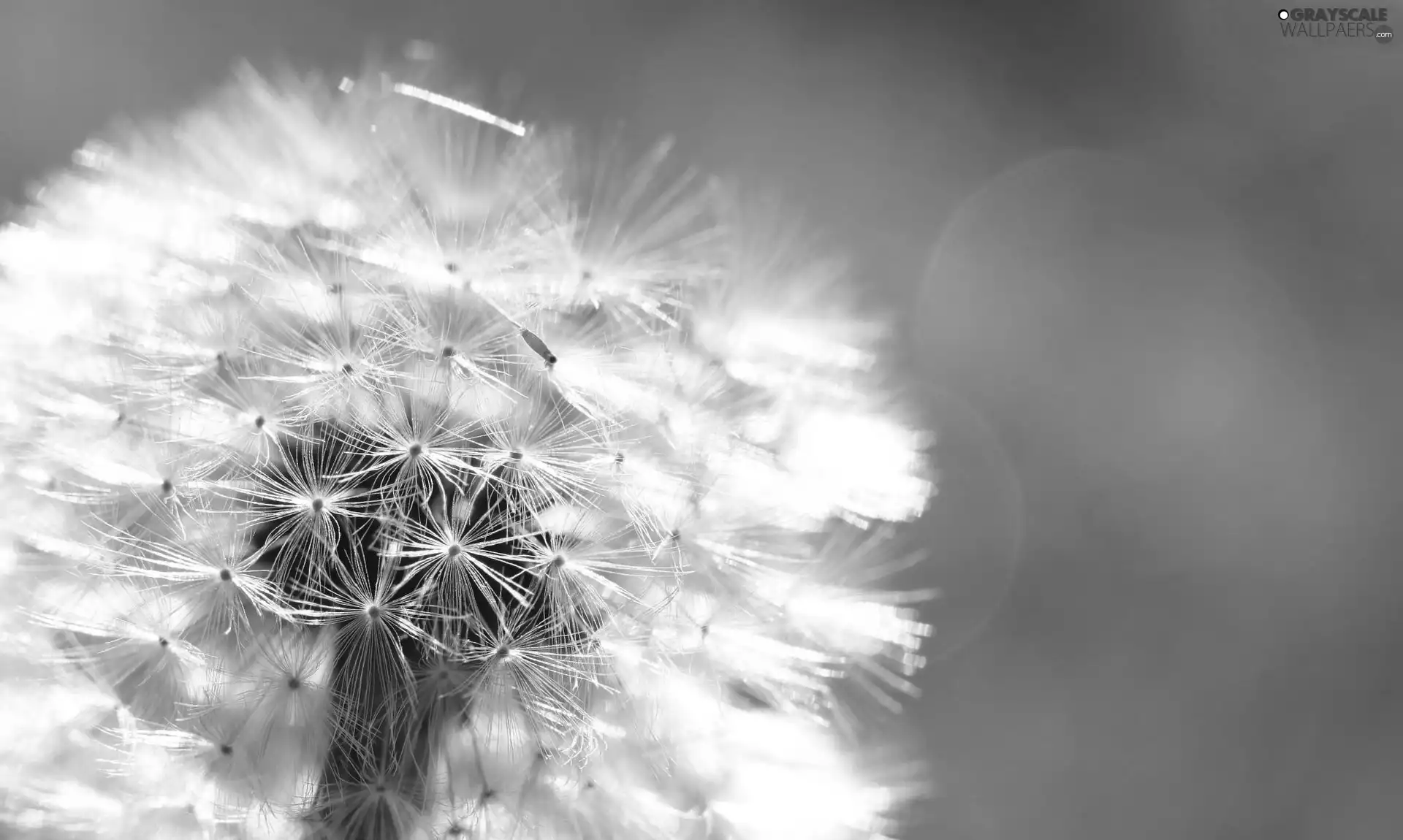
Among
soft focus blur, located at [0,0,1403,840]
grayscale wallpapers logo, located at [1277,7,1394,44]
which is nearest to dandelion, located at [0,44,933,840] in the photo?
soft focus blur, located at [0,0,1403,840]

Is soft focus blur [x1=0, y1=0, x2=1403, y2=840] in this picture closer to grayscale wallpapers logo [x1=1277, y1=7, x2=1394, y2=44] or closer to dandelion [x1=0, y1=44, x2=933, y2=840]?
grayscale wallpapers logo [x1=1277, y1=7, x2=1394, y2=44]

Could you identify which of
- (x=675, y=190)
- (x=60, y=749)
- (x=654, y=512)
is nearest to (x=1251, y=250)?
(x=675, y=190)

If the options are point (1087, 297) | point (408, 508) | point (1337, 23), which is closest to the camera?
point (408, 508)

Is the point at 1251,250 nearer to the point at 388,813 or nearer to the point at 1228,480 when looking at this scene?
the point at 1228,480

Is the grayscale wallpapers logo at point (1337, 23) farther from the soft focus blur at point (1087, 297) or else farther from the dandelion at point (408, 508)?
the dandelion at point (408, 508)

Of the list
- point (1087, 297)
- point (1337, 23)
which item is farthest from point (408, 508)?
point (1337, 23)

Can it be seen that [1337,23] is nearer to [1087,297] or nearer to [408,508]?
[1087,297]
